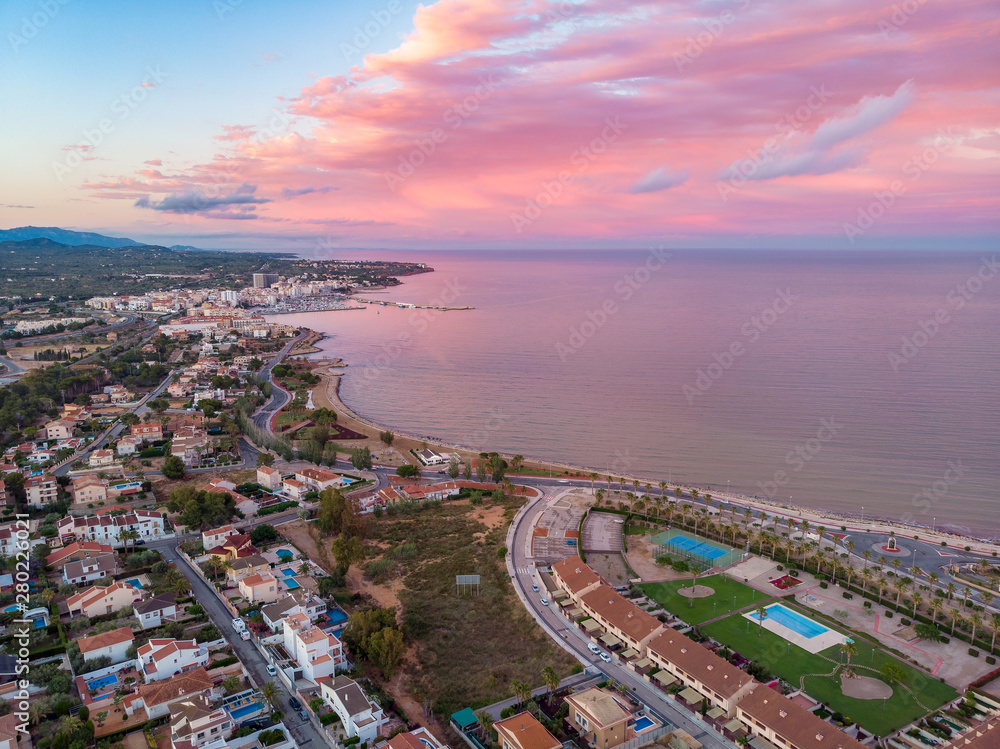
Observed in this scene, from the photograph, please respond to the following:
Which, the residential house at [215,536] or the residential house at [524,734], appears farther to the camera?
the residential house at [215,536]

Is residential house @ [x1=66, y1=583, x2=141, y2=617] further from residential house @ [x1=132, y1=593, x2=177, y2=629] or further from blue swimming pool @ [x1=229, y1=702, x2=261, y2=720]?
blue swimming pool @ [x1=229, y1=702, x2=261, y2=720]

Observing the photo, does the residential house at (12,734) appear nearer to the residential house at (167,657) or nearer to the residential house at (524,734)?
the residential house at (167,657)

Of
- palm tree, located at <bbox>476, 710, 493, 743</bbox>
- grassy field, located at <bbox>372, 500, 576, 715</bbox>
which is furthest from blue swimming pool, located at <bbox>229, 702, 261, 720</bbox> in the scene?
palm tree, located at <bbox>476, 710, 493, 743</bbox>

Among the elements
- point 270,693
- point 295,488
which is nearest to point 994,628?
point 270,693

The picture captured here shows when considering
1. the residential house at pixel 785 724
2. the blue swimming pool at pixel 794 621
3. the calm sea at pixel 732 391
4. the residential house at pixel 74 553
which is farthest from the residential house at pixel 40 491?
the blue swimming pool at pixel 794 621

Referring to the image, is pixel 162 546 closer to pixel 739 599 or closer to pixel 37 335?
pixel 739 599
